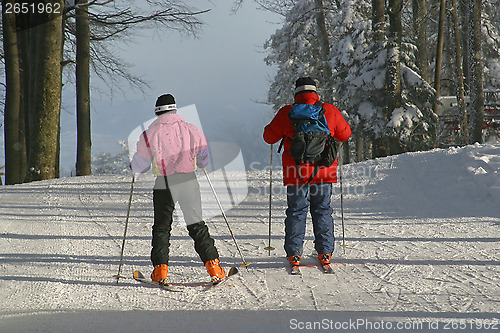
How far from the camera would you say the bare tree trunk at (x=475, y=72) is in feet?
43.9

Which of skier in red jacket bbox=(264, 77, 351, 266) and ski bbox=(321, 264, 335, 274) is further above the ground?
skier in red jacket bbox=(264, 77, 351, 266)

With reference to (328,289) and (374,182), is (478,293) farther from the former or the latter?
(374,182)

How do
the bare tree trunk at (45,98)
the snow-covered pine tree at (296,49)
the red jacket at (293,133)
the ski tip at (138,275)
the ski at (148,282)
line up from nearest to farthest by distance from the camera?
the ski at (148,282) < the ski tip at (138,275) < the red jacket at (293,133) < the bare tree trunk at (45,98) < the snow-covered pine tree at (296,49)

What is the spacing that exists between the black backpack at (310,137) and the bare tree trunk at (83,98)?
1136 centimetres

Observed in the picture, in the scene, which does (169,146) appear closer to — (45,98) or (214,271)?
(214,271)

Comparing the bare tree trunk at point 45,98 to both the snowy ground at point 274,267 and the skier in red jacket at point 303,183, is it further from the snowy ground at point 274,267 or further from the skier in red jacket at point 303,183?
the skier in red jacket at point 303,183

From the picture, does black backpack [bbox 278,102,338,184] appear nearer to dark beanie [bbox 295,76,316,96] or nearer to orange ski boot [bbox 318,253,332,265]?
dark beanie [bbox 295,76,316,96]

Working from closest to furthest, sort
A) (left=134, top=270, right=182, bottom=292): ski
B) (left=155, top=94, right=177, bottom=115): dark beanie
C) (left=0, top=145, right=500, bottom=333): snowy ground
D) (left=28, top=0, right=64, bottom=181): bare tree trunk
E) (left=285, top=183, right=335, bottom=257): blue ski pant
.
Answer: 1. (left=0, top=145, right=500, bottom=333): snowy ground
2. (left=134, top=270, right=182, bottom=292): ski
3. (left=155, top=94, right=177, bottom=115): dark beanie
4. (left=285, top=183, right=335, bottom=257): blue ski pant
5. (left=28, top=0, right=64, bottom=181): bare tree trunk

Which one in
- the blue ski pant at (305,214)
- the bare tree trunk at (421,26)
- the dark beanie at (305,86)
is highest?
the bare tree trunk at (421,26)

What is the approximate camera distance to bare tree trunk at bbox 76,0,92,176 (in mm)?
14055

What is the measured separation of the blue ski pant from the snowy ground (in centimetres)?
32

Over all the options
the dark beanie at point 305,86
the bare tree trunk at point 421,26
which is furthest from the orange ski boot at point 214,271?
the bare tree trunk at point 421,26

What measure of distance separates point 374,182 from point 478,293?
243 inches

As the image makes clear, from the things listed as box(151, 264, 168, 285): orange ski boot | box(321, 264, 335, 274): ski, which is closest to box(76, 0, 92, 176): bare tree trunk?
box(151, 264, 168, 285): orange ski boot
